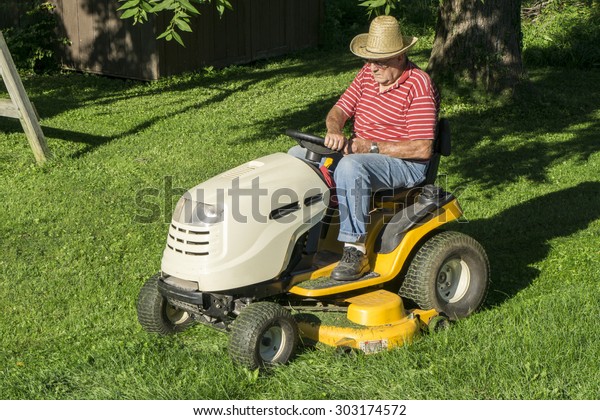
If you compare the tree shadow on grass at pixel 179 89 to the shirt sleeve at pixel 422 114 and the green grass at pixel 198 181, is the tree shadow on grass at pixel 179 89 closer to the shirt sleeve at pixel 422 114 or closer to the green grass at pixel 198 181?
the green grass at pixel 198 181

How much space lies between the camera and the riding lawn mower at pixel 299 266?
4.80 metres

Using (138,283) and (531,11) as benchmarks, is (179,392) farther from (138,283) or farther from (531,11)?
(531,11)

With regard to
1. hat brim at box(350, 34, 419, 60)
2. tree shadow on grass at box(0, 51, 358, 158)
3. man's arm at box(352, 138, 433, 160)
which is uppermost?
hat brim at box(350, 34, 419, 60)

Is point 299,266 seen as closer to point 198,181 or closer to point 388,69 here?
point 388,69

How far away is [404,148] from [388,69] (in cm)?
50

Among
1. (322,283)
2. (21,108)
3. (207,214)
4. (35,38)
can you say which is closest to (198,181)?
(21,108)

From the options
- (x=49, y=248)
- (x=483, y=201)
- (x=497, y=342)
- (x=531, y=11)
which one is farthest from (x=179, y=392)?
(x=531, y=11)

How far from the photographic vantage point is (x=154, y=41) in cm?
1388

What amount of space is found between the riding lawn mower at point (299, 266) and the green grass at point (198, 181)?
0.15 m

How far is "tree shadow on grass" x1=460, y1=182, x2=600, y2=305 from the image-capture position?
21.1 ft

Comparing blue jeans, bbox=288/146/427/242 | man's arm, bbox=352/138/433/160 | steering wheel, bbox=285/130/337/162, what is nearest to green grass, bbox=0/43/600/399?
blue jeans, bbox=288/146/427/242

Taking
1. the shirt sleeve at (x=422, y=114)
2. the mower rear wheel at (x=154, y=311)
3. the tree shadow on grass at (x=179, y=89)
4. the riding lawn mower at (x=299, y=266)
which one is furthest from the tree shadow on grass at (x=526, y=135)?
the mower rear wheel at (x=154, y=311)

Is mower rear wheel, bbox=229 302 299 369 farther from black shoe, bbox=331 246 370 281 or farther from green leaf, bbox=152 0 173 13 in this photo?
green leaf, bbox=152 0 173 13

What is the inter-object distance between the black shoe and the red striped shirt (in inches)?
30.9
